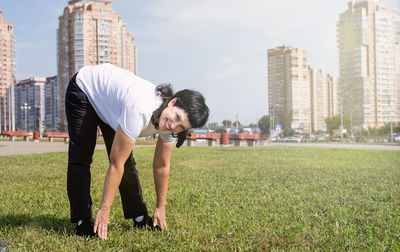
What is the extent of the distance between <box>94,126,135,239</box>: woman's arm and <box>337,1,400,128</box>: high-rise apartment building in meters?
85.1

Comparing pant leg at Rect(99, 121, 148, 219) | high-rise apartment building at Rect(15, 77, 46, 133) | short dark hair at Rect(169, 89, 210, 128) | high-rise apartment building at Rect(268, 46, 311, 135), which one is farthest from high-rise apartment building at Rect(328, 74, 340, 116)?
short dark hair at Rect(169, 89, 210, 128)

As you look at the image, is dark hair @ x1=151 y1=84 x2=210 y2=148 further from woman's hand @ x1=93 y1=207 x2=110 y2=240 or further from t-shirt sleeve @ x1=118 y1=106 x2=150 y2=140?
woman's hand @ x1=93 y1=207 x2=110 y2=240

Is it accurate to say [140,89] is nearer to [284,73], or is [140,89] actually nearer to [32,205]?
[32,205]

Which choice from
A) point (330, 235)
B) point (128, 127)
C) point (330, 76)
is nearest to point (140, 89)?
point (128, 127)

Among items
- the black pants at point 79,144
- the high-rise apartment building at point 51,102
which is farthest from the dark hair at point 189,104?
the high-rise apartment building at point 51,102

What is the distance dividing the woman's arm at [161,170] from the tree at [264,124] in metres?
98.8

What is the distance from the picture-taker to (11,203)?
14.0 feet

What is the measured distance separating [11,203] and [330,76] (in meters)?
113

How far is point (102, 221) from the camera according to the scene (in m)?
2.72

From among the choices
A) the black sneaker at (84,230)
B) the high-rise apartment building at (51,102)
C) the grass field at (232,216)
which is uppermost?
the high-rise apartment building at (51,102)

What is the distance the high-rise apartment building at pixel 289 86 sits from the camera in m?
88.4

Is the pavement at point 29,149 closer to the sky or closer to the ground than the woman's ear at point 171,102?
closer to the ground

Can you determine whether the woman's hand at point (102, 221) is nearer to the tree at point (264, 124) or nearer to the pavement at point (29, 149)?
the pavement at point (29, 149)

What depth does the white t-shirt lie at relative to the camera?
2441mm
